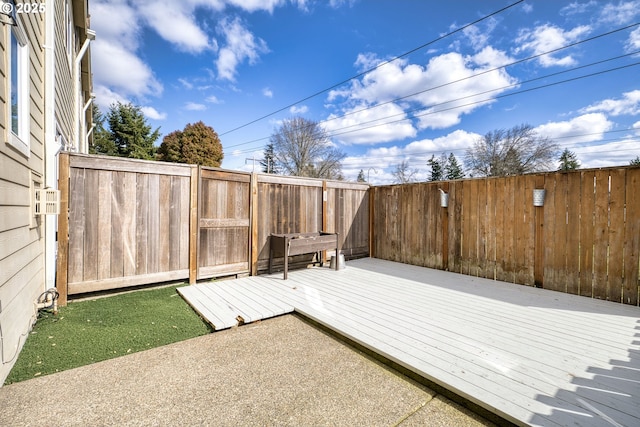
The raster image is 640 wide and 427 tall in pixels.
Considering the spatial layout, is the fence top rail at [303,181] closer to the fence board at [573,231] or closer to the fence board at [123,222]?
the fence board at [123,222]

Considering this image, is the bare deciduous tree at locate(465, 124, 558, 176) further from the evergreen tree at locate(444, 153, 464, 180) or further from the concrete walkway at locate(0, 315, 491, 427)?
the concrete walkway at locate(0, 315, 491, 427)

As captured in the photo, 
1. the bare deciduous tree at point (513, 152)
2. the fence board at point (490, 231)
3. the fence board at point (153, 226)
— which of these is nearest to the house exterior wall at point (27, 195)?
the fence board at point (153, 226)

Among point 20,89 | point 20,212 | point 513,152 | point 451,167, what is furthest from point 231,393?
point 451,167

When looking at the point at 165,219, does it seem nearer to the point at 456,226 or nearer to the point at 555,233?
the point at 456,226

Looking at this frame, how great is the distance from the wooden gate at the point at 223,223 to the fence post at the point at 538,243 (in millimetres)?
4788

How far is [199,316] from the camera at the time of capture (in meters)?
3.05

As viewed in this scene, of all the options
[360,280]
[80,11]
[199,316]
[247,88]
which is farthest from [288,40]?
[199,316]

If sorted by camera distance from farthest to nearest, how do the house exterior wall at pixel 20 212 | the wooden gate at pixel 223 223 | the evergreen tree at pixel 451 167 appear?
the evergreen tree at pixel 451 167 < the wooden gate at pixel 223 223 < the house exterior wall at pixel 20 212

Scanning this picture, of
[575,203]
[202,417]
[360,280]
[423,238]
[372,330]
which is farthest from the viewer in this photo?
[423,238]

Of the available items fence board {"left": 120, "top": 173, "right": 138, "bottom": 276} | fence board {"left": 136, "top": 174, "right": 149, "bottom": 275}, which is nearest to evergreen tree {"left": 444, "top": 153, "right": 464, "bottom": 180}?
fence board {"left": 136, "top": 174, "right": 149, "bottom": 275}

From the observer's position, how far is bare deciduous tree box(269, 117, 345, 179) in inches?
804

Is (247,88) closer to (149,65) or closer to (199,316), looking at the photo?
(149,65)

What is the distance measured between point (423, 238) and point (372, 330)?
3.66 metres

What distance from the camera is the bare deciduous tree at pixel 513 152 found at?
18578mm
